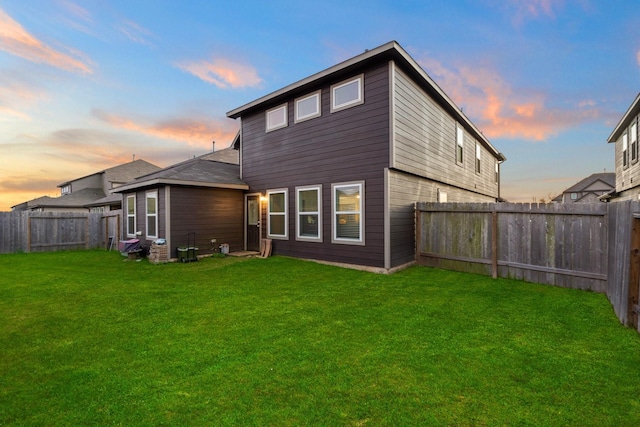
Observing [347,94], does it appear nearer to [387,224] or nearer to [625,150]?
[387,224]

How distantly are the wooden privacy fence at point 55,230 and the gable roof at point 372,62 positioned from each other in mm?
9230

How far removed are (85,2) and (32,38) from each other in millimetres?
2722

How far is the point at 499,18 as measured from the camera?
376 inches

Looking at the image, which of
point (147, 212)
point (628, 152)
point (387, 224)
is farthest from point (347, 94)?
point (628, 152)

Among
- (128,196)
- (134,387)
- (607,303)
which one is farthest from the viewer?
(128,196)

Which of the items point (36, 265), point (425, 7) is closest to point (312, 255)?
point (36, 265)

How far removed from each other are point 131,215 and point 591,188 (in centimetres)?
6202

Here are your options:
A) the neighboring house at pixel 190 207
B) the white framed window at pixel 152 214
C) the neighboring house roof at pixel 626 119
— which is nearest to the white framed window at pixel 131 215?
the neighboring house at pixel 190 207

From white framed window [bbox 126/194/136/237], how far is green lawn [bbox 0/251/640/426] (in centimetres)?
666

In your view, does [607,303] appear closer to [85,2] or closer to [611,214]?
[611,214]

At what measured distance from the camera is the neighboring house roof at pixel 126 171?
108ft

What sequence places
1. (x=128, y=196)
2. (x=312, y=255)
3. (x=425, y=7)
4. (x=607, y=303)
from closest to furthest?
(x=607, y=303) < (x=312, y=255) < (x=425, y=7) < (x=128, y=196)

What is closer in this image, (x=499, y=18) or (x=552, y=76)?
(x=499, y=18)

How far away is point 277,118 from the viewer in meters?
10.6
